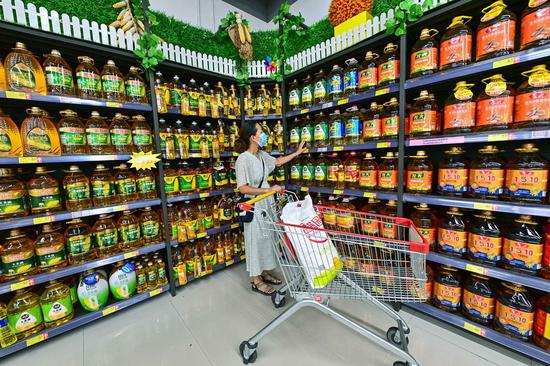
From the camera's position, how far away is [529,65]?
1.66m

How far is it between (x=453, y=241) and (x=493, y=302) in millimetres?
503

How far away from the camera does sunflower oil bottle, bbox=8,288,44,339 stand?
1793mm

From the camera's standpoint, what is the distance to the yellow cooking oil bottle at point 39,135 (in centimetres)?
182

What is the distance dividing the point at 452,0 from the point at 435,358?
2.65 meters

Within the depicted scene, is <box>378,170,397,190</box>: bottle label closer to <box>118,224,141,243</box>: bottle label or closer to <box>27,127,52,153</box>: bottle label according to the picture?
<box>118,224,141,243</box>: bottle label

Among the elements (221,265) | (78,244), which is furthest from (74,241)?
(221,265)

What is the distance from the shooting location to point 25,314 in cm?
182

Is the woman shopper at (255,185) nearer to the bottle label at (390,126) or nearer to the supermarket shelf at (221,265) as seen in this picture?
the supermarket shelf at (221,265)

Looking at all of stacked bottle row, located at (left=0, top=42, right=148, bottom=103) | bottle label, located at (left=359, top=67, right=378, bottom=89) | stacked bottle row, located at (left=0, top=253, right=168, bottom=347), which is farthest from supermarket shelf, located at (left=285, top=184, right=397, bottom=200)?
stacked bottle row, located at (left=0, top=42, right=148, bottom=103)

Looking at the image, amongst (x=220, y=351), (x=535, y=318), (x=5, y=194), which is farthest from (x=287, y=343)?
(x=5, y=194)

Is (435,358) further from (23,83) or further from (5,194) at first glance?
(23,83)

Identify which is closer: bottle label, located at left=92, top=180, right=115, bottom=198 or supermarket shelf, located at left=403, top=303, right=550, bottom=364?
supermarket shelf, located at left=403, top=303, right=550, bottom=364

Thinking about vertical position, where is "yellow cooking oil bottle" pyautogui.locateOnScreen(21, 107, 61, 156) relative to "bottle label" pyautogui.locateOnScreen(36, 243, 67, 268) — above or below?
above

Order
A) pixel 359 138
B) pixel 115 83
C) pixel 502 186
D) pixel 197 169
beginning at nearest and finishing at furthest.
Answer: pixel 502 186 < pixel 115 83 < pixel 359 138 < pixel 197 169
